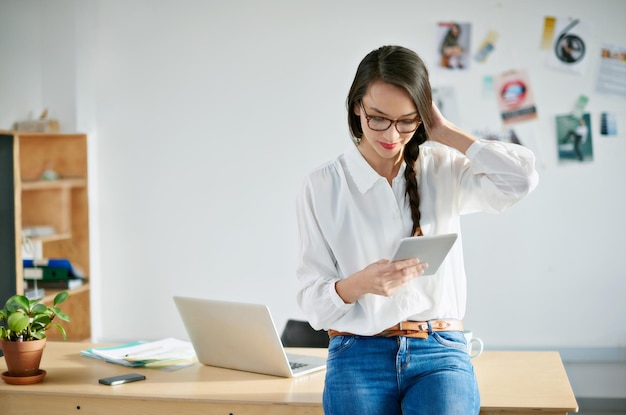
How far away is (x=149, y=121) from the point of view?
494 centimetres

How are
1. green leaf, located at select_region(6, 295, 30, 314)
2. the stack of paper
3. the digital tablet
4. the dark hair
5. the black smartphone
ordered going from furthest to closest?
the stack of paper → green leaf, located at select_region(6, 295, 30, 314) → the black smartphone → the dark hair → the digital tablet

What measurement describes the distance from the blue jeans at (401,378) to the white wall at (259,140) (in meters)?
2.62

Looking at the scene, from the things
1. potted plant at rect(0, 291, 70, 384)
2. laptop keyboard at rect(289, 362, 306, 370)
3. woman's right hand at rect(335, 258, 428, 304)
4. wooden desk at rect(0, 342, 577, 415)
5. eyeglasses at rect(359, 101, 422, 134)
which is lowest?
wooden desk at rect(0, 342, 577, 415)

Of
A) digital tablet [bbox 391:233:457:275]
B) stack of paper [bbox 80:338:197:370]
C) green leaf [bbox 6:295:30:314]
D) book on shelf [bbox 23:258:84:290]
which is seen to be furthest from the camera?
book on shelf [bbox 23:258:84:290]

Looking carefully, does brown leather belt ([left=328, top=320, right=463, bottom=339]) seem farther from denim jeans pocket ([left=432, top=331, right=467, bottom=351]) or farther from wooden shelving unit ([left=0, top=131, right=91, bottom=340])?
wooden shelving unit ([left=0, top=131, right=91, bottom=340])

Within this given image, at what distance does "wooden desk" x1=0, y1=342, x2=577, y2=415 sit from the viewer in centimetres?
210

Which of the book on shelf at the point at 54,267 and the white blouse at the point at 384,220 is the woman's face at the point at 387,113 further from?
the book on shelf at the point at 54,267

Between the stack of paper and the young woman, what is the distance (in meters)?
0.63

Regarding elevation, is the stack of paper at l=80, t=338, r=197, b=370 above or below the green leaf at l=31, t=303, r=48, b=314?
below

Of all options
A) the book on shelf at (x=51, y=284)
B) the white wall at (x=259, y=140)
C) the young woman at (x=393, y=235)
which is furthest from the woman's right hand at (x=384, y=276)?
the book on shelf at (x=51, y=284)

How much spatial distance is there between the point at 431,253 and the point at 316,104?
2.87 m

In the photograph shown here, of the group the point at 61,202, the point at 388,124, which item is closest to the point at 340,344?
the point at 388,124

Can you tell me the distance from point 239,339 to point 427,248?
0.74 m

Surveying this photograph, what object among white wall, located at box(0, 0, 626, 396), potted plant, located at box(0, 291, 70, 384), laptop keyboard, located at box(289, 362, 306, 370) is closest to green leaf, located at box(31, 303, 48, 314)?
potted plant, located at box(0, 291, 70, 384)
